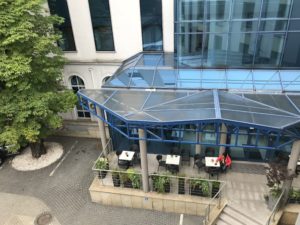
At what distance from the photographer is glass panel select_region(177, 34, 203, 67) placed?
13974mm

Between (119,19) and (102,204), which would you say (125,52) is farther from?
(102,204)

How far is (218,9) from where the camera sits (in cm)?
1298

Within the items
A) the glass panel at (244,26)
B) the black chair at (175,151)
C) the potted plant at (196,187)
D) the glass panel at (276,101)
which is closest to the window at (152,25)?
the glass panel at (244,26)

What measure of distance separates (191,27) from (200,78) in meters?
2.66

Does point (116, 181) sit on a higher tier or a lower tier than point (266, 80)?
lower

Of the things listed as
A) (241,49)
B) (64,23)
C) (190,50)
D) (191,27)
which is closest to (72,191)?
(190,50)

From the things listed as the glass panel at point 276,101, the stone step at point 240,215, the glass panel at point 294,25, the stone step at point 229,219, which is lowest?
the stone step at point 229,219

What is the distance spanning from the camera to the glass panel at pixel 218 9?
42.0 ft

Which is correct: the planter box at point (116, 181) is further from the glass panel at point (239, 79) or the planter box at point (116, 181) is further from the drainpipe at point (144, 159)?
the glass panel at point (239, 79)

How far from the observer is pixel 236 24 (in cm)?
1314

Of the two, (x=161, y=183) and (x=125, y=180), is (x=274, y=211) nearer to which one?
(x=161, y=183)

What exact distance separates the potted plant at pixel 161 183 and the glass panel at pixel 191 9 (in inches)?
313

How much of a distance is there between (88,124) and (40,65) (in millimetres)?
5952

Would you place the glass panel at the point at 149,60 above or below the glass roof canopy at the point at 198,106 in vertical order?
above
